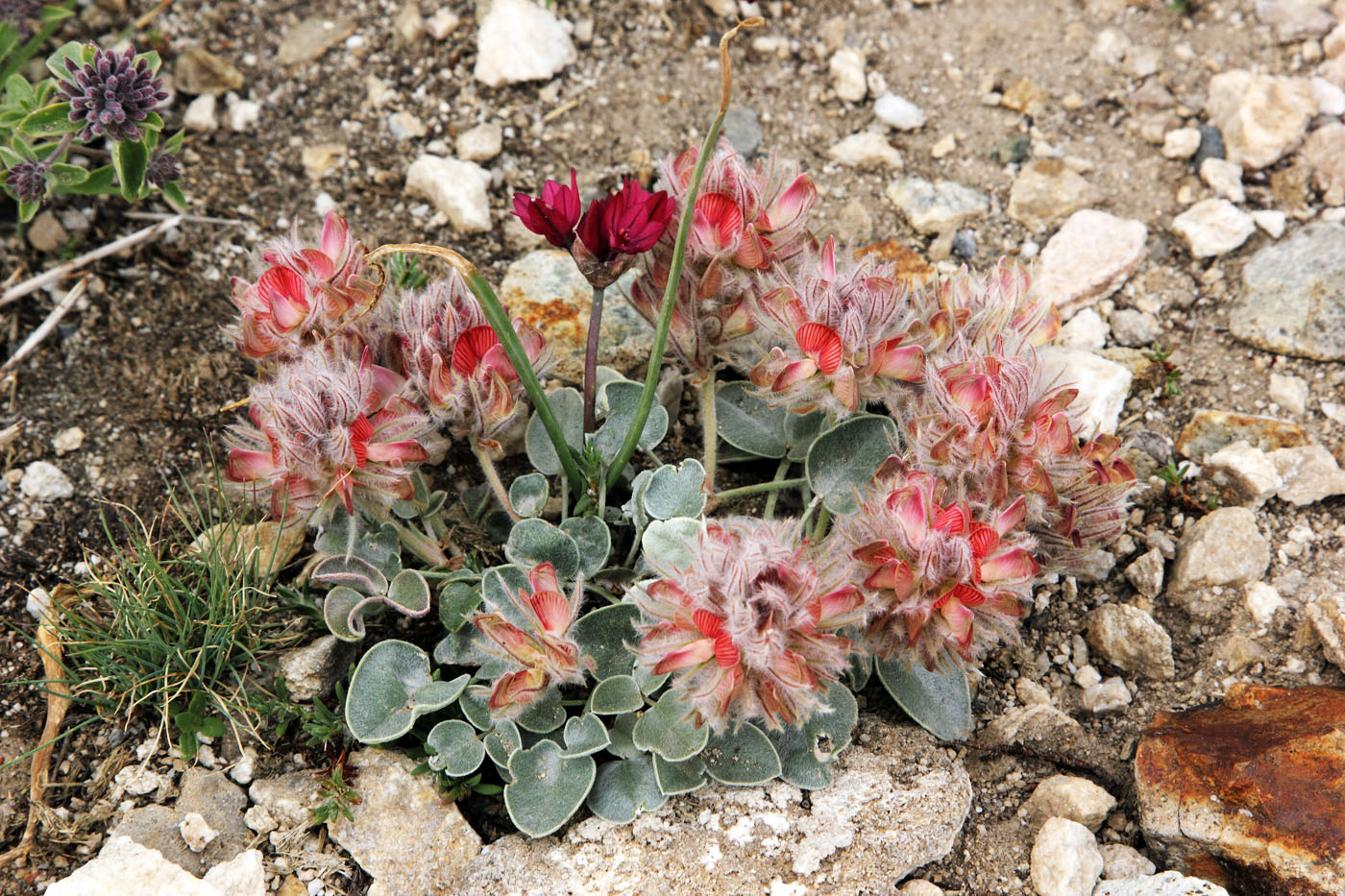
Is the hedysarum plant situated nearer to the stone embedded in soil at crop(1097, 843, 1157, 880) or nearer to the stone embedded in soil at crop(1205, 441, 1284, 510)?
the stone embedded in soil at crop(1097, 843, 1157, 880)

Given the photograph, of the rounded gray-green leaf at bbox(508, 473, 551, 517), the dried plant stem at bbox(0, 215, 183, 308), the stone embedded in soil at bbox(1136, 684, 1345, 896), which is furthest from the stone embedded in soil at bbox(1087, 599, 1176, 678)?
the dried plant stem at bbox(0, 215, 183, 308)

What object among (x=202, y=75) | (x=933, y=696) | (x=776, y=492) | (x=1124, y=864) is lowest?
(x=1124, y=864)

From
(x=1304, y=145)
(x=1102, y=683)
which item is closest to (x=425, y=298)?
(x=1102, y=683)

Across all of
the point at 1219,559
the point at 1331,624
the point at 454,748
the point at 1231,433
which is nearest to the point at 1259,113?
the point at 1231,433

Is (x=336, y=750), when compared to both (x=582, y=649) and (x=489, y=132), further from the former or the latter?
(x=489, y=132)

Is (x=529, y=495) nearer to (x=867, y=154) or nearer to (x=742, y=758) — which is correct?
(x=742, y=758)

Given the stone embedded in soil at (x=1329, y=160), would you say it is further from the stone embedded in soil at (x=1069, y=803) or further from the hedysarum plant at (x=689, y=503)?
the stone embedded in soil at (x=1069, y=803)
